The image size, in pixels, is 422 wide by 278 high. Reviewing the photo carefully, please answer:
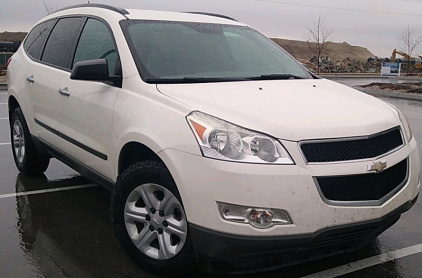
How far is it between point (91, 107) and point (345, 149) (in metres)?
2.06

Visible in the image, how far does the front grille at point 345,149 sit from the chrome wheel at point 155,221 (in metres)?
0.85

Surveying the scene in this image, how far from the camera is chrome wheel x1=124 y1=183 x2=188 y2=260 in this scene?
3.00 m

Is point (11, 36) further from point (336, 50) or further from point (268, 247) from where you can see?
point (268, 247)

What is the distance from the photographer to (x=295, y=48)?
9325cm

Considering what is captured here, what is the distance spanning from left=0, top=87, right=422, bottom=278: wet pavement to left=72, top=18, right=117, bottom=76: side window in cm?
139

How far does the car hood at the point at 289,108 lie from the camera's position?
2.83 metres

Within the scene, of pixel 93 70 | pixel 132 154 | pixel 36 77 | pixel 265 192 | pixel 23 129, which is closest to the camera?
pixel 265 192

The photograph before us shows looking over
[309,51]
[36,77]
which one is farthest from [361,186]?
[309,51]

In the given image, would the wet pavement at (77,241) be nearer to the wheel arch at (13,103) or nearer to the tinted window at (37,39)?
the wheel arch at (13,103)

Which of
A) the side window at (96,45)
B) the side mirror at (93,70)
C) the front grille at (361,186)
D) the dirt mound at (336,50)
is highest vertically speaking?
the dirt mound at (336,50)

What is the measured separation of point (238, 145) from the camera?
2766 mm

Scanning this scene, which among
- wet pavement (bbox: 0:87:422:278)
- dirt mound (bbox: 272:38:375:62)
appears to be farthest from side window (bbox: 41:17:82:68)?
dirt mound (bbox: 272:38:375:62)

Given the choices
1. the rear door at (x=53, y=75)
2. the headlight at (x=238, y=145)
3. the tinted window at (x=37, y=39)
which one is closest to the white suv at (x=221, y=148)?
the headlight at (x=238, y=145)

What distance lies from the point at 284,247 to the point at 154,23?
232 cm
